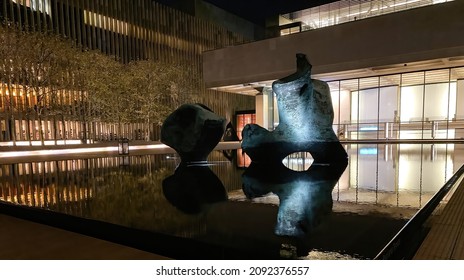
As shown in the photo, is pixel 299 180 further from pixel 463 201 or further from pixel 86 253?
pixel 86 253

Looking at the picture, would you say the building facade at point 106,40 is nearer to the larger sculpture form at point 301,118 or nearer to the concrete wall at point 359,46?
the concrete wall at point 359,46

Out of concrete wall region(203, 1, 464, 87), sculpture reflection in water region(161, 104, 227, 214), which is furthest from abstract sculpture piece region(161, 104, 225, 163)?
concrete wall region(203, 1, 464, 87)

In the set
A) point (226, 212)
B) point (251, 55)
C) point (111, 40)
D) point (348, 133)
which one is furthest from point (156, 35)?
point (226, 212)

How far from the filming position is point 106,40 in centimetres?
2811

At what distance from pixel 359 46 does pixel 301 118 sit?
13.6m

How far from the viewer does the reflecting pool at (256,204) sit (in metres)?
2.83

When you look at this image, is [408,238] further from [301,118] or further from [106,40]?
[106,40]

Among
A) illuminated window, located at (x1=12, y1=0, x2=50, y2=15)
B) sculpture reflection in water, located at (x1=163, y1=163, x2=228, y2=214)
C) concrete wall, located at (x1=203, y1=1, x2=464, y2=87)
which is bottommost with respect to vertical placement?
sculpture reflection in water, located at (x1=163, y1=163, x2=228, y2=214)

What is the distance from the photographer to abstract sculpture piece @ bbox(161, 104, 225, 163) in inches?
310

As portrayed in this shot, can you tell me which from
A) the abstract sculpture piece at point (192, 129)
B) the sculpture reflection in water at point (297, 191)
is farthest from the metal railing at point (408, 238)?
the abstract sculpture piece at point (192, 129)

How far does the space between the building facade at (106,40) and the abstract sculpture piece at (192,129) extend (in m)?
17.8

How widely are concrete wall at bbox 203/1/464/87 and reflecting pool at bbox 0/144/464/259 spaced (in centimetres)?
1219

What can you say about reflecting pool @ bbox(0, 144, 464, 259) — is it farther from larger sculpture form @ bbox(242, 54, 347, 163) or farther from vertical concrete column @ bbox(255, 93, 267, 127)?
vertical concrete column @ bbox(255, 93, 267, 127)
